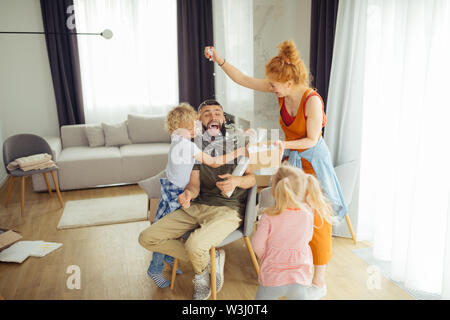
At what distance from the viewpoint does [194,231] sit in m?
1.95

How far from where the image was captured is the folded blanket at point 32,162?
11.0 ft

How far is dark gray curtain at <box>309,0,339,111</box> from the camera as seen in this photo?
2.68 m

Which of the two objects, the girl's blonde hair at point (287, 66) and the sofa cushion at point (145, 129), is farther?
the sofa cushion at point (145, 129)

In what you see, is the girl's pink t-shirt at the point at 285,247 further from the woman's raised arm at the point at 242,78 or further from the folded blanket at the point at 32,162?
the folded blanket at the point at 32,162

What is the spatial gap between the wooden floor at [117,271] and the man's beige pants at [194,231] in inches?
11.9

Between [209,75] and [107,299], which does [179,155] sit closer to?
[107,299]

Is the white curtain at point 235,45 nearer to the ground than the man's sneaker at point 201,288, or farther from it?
farther from it

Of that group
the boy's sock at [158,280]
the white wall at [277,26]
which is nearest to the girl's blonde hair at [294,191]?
the boy's sock at [158,280]

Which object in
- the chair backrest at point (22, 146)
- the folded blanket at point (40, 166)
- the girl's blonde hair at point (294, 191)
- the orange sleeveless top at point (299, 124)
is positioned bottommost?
the folded blanket at point (40, 166)

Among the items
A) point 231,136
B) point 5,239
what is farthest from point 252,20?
point 5,239

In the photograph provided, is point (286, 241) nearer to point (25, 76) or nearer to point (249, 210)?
point (249, 210)

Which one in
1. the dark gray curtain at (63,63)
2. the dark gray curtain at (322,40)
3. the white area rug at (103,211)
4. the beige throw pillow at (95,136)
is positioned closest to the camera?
the dark gray curtain at (322,40)

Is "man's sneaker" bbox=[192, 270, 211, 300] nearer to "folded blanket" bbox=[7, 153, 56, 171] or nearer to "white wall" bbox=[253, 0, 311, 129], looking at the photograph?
"white wall" bbox=[253, 0, 311, 129]
